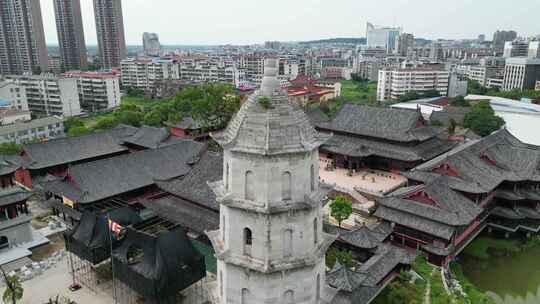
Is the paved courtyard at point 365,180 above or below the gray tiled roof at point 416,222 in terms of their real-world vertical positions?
below

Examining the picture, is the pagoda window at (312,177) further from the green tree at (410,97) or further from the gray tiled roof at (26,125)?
the green tree at (410,97)

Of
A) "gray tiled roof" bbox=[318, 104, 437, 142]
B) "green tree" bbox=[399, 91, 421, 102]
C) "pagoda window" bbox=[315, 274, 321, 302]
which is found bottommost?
"green tree" bbox=[399, 91, 421, 102]

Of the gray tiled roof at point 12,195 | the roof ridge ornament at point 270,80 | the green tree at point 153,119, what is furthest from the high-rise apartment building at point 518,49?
the roof ridge ornament at point 270,80

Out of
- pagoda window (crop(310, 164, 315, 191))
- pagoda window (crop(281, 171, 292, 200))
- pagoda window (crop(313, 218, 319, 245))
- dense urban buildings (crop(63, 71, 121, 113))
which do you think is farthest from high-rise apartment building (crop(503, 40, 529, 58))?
pagoda window (crop(281, 171, 292, 200))

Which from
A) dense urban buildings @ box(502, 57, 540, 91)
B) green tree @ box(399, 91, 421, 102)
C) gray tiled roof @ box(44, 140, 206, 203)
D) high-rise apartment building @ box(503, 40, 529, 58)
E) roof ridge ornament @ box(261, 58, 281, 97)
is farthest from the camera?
high-rise apartment building @ box(503, 40, 529, 58)

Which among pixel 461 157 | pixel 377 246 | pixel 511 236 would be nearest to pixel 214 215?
pixel 377 246

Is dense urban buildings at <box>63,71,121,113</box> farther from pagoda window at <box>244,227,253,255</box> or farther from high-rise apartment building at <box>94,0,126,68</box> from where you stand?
pagoda window at <box>244,227,253,255</box>

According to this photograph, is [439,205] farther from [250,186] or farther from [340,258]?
[250,186]

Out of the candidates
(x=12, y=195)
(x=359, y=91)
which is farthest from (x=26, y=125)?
(x=359, y=91)
